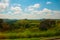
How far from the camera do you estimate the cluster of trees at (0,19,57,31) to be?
1.55 meters

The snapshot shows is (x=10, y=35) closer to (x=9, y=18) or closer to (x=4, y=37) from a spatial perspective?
(x=4, y=37)

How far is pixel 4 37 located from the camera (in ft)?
5.03

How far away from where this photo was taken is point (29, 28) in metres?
1.57

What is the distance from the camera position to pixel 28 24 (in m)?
1.57

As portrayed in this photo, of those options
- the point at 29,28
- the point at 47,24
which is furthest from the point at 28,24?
the point at 47,24

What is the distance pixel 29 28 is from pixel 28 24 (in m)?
0.05

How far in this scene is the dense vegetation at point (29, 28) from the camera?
155cm

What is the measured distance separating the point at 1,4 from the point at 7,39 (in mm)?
428

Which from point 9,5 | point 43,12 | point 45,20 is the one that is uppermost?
point 9,5

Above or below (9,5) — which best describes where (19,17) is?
below

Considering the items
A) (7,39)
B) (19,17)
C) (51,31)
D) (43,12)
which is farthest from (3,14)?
(51,31)

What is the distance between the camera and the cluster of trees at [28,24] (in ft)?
5.08

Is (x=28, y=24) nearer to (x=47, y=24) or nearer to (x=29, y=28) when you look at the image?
(x=29, y=28)

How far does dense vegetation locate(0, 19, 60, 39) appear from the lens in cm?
155
